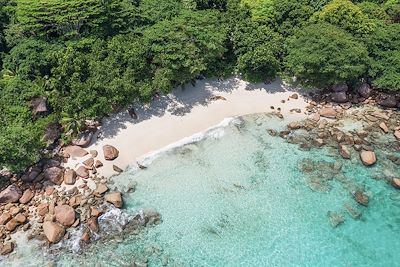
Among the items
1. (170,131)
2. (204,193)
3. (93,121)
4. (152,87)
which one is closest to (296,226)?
(204,193)

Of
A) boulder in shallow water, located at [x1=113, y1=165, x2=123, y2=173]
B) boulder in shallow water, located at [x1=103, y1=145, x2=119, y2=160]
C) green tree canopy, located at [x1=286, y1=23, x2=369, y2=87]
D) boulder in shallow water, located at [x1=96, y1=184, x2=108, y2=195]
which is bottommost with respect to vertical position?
boulder in shallow water, located at [x1=96, y1=184, x2=108, y2=195]

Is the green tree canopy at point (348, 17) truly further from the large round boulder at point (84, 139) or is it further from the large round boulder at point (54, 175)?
the large round boulder at point (54, 175)

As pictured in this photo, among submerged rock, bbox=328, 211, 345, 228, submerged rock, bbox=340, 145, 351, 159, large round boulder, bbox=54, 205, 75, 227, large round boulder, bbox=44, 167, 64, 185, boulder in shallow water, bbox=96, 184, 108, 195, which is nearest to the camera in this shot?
large round boulder, bbox=54, 205, 75, 227

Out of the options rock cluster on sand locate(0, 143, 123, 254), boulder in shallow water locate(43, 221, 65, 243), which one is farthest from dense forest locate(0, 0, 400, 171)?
boulder in shallow water locate(43, 221, 65, 243)

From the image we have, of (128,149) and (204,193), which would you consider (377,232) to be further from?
(128,149)

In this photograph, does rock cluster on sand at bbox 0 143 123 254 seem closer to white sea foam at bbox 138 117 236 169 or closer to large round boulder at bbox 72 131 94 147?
large round boulder at bbox 72 131 94 147

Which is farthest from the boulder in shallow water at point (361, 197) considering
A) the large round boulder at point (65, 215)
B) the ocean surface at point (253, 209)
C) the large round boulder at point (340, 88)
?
the large round boulder at point (65, 215)
